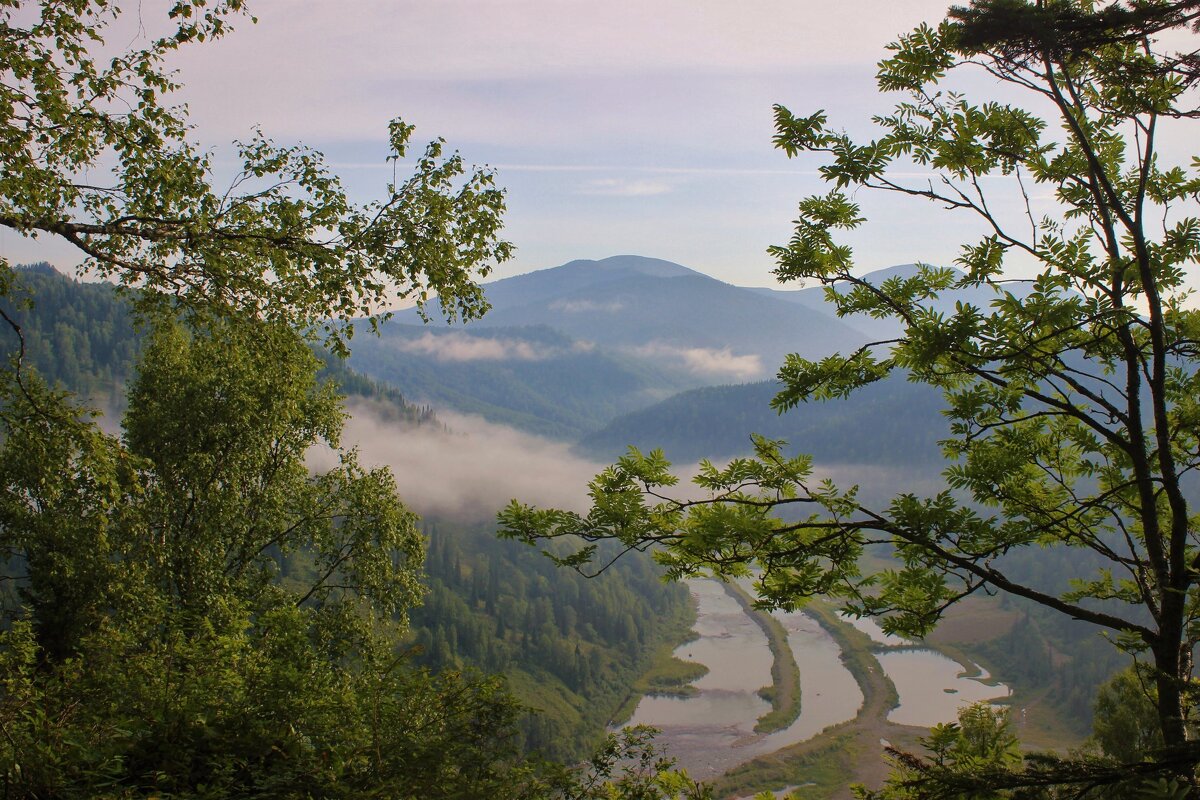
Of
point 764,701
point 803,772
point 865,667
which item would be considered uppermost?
point 865,667

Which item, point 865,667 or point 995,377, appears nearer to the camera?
point 995,377

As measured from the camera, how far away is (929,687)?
16125 cm

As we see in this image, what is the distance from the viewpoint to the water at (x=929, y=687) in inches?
5640

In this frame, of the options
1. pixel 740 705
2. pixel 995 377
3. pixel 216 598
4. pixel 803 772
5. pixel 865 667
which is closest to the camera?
pixel 995 377

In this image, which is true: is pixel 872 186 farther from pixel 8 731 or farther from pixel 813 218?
pixel 8 731

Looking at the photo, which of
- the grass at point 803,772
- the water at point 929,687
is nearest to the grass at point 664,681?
the water at point 929,687

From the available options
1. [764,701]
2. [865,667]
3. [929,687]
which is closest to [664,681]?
[764,701]

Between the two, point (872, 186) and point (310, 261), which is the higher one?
point (872, 186)

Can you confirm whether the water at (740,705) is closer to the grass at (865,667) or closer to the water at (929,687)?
the grass at (865,667)

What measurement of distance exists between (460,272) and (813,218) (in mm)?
4624

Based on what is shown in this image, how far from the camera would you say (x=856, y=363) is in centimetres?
945

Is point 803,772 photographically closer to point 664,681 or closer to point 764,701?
point 764,701

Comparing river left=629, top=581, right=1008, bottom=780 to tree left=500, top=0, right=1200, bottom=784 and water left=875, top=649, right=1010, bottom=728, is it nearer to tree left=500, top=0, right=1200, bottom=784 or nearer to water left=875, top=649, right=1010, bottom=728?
water left=875, top=649, right=1010, bottom=728

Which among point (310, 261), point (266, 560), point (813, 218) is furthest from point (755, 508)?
point (266, 560)
